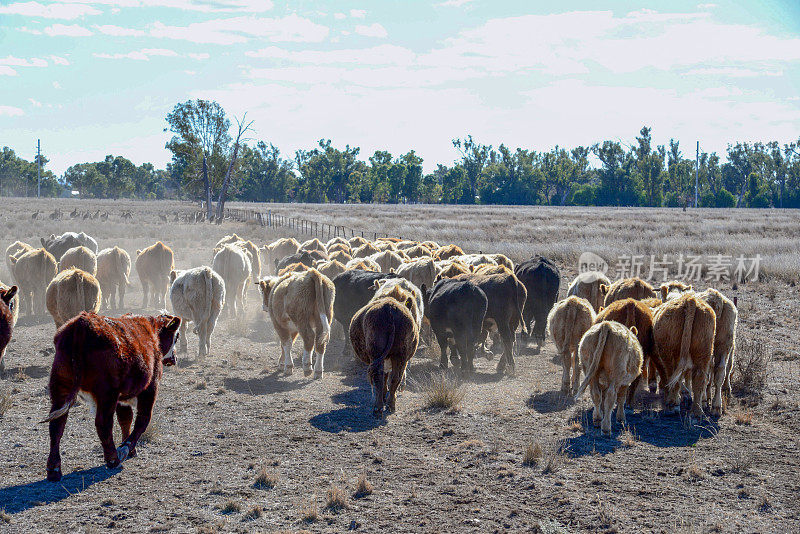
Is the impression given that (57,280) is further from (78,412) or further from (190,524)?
(190,524)

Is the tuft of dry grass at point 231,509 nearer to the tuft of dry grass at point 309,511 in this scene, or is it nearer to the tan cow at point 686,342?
the tuft of dry grass at point 309,511

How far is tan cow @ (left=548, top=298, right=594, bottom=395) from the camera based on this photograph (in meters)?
9.73

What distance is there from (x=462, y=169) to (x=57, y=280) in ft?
389

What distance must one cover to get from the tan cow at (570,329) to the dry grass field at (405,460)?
0.39m

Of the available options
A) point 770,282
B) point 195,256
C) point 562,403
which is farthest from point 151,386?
point 195,256

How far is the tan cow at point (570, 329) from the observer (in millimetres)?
9734

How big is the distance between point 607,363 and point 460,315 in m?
3.55

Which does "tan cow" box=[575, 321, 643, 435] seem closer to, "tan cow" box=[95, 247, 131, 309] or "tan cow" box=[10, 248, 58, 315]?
"tan cow" box=[10, 248, 58, 315]

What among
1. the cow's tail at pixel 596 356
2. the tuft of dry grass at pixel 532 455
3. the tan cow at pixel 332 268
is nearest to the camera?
the tuft of dry grass at pixel 532 455

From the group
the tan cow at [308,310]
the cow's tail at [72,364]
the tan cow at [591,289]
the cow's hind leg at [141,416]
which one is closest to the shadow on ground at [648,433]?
the tan cow at [591,289]

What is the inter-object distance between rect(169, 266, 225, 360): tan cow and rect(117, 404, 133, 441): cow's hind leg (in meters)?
4.93

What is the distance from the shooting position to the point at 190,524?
18.4ft

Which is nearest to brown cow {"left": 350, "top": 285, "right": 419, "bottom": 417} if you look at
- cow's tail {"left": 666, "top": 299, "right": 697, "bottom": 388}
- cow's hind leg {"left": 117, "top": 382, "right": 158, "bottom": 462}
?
cow's hind leg {"left": 117, "top": 382, "right": 158, "bottom": 462}

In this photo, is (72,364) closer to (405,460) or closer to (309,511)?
(309,511)
